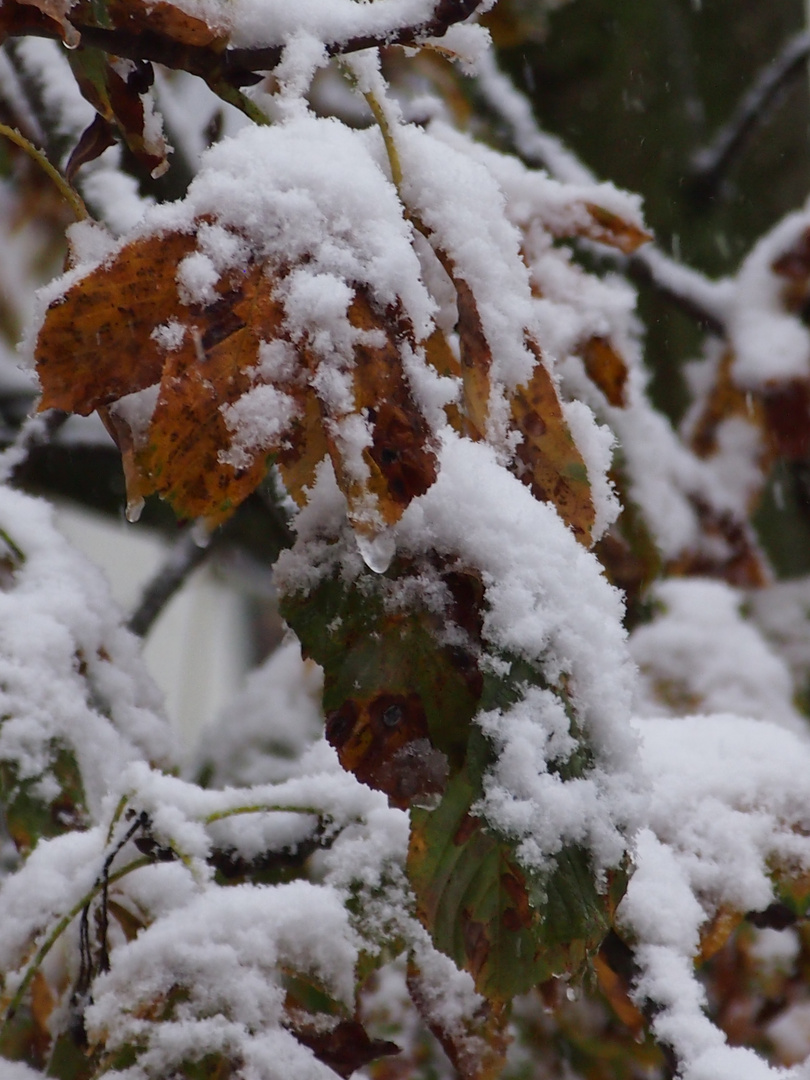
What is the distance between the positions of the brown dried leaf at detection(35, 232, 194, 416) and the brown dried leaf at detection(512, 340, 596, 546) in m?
0.18

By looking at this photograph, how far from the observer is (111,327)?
1.53ft

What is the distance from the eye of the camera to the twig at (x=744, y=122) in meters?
1.43

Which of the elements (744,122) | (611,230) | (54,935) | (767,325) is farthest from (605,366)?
(744,122)

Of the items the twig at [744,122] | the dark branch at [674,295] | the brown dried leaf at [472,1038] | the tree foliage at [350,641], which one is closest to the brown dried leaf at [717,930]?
the tree foliage at [350,641]

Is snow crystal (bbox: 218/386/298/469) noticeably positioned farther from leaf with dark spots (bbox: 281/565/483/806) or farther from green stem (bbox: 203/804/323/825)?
green stem (bbox: 203/804/323/825)

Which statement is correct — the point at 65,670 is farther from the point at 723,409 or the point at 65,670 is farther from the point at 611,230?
the point at 723,409

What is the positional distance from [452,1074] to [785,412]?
2.77 feet

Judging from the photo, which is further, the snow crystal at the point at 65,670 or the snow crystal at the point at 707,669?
the snow crystal at the point at 707,669

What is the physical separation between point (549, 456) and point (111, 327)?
0.72 ft

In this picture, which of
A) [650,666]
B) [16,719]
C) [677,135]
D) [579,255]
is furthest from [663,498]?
[677,135]

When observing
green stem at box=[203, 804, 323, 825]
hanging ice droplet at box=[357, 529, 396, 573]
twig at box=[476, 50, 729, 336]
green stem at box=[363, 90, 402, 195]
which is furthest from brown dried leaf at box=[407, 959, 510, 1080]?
twig at box=[476, 50, 729, 336]

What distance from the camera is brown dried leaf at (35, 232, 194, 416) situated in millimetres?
464

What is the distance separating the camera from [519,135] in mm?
1450

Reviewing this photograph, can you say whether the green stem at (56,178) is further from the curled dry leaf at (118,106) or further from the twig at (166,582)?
the twig at (166,582)
